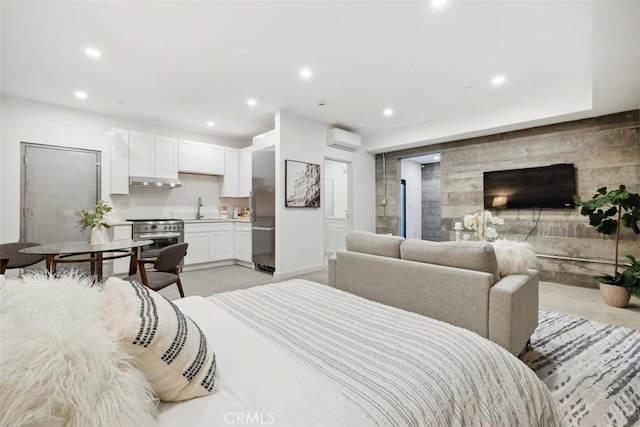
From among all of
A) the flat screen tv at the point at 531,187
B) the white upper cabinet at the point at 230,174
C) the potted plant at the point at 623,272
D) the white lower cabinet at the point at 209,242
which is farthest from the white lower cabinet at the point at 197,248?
the potted plant at the point at 623,272

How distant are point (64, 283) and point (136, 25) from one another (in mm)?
2614

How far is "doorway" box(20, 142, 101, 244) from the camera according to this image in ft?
13.2

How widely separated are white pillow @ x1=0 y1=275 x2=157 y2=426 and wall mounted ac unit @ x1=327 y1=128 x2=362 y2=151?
15.9ft

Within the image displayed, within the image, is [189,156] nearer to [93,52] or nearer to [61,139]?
[61,139]

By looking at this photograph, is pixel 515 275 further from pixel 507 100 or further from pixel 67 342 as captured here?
pixel 507 100

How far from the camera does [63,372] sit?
0.55 metres

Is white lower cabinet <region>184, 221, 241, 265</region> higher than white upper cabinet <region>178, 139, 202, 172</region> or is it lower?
lower

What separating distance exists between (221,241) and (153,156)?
1.91m

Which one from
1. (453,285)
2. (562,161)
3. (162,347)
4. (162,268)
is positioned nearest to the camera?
(162,347)

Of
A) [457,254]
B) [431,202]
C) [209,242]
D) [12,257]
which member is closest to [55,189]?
[12,257]

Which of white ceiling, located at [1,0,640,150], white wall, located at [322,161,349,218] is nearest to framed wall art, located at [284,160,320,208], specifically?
white ceiling, located at [1,0,640,150]

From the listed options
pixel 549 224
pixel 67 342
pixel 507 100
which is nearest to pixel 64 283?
pixel 67 342

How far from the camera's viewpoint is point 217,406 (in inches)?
29.2

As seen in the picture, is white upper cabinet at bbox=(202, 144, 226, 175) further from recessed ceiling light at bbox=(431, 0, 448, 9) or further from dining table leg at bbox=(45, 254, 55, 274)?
Result: recessed ceiling light at bbox=(431, 0, 448, 9)
